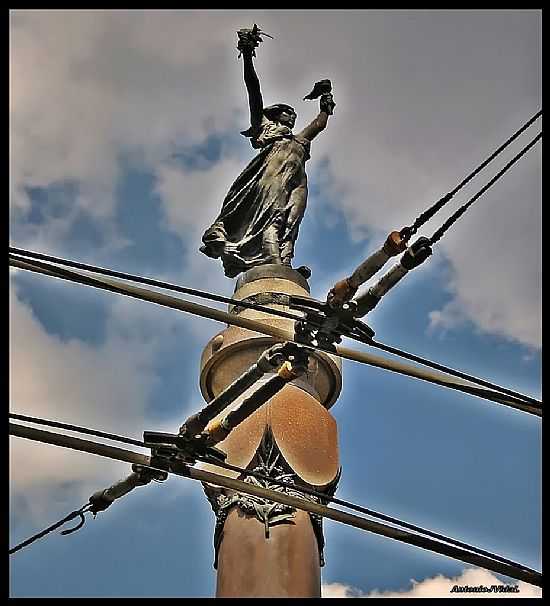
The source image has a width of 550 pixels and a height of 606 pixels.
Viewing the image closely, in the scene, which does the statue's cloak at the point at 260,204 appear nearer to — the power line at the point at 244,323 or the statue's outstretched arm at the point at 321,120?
the statue's outstretched arm at the point at 321,120

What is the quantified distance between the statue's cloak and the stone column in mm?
942

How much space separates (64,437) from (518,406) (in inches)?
113

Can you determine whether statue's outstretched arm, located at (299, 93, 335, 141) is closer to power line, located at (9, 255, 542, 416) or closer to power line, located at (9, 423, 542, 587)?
power line, located at (9, 255, 542, 416)

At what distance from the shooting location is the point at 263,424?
28.2 feet

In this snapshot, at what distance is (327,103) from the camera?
453 inches

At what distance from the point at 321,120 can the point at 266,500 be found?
4608 mm

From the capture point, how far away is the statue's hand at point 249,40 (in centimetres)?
1146

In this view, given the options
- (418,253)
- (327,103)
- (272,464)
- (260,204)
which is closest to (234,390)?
(272,464)

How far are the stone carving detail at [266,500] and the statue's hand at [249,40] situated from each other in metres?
4.49

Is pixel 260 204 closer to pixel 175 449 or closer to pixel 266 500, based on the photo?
pixel 266 500

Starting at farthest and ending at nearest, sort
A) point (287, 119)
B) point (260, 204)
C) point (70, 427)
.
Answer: point (287, 119), point (260, 204), point (70, 427)

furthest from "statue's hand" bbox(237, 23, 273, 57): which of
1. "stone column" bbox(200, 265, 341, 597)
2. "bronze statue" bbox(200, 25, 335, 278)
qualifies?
"stone column" bbox(200, 265, 341, 597)
